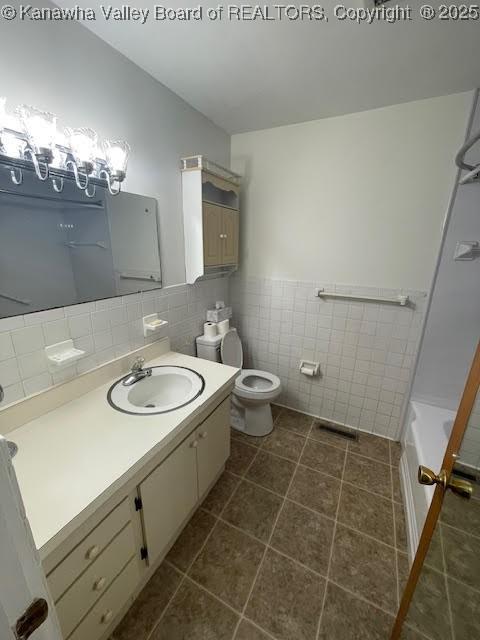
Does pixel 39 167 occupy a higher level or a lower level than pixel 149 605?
higher

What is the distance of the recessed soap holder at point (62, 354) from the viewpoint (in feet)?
3.60

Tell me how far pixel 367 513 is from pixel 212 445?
977 mm

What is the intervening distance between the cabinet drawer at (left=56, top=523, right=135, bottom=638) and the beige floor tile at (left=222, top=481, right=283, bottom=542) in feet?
2.10

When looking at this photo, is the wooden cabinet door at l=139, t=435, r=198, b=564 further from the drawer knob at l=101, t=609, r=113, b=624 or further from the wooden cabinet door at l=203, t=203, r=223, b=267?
the wooden cabinet door at l=203, t=203, r=223, b=267

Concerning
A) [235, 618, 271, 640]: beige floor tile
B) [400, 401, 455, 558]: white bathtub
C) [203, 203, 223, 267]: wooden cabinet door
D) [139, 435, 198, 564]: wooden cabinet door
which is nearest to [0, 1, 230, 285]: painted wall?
[203, 203, 223, 267]: wooden cabinet door

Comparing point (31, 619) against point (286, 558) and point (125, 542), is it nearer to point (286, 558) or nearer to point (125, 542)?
point (125, 542)

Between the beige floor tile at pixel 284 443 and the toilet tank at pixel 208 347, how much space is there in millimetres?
762

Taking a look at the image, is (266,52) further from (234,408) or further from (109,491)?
(234,408)

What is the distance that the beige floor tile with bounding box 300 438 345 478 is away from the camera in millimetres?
1788

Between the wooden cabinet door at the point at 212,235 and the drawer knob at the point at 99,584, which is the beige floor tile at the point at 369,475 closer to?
the drawer knob at the point at 99,584

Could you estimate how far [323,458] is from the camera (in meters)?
1.88

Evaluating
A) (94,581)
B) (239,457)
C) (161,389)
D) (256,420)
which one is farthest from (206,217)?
(94,581)

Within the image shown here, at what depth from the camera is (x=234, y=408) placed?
86.0 inches

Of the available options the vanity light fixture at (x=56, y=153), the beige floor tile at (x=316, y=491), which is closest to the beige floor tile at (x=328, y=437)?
the beige floor tile at (x=316, y=491)
